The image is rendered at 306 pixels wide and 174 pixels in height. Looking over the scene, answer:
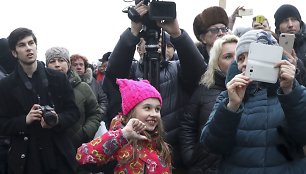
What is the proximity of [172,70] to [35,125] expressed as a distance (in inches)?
49.3

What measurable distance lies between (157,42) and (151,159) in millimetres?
883

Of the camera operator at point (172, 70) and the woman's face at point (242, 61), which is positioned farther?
the camera operator at point (172, 70)

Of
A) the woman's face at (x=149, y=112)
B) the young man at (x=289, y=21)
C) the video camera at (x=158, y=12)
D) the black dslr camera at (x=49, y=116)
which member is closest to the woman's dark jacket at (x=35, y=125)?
the black dslr camera at (x=49, y=116)

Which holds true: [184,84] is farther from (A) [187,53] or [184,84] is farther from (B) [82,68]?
(B) [82,68]

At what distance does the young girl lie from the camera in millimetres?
2770

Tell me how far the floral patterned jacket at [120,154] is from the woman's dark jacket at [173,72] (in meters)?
0.66

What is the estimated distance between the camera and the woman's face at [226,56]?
335cm

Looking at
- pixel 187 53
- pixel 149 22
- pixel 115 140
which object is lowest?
pixel 115 140

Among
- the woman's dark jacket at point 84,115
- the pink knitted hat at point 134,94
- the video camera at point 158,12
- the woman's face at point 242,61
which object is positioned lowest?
the woman's dark jacket at point 84,115

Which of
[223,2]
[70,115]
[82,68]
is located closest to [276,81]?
[70,115]

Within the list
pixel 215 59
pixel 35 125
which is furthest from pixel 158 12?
pixel 35 125

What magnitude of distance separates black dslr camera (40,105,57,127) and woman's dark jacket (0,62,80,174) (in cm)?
16

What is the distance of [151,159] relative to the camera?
2898mm

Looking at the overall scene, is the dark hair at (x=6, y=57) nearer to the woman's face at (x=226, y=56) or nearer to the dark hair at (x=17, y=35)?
the dark hair at (x=17, y=35)
